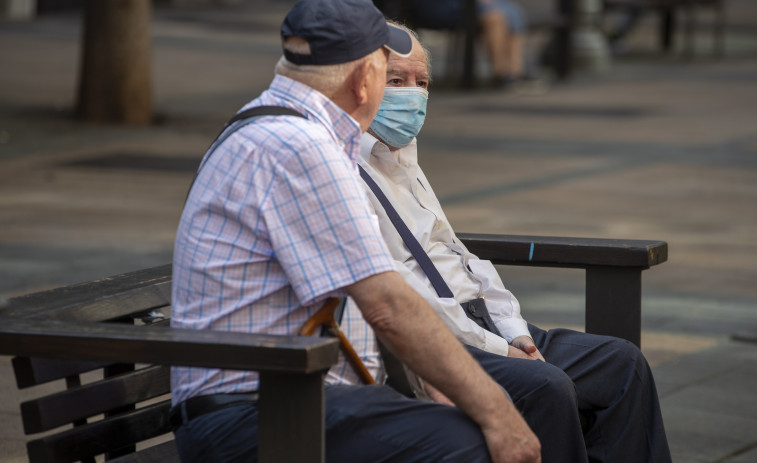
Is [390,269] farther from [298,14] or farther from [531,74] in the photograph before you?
[531,74]

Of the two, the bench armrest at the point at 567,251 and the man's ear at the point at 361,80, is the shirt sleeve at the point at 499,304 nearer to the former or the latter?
the bench armrest at the point at 567,251

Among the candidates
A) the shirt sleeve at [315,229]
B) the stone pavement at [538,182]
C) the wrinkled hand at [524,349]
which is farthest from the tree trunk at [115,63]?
the shirt sleeve at [315,229]

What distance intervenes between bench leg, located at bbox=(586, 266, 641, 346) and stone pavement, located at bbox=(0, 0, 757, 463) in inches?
29.3

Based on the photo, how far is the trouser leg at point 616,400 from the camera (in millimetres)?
3248

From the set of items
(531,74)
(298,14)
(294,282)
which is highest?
(298,14)

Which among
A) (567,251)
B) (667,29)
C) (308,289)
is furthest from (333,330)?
(667,29)

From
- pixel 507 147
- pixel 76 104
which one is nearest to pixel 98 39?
pixel 76 104

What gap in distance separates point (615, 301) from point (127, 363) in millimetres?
1521

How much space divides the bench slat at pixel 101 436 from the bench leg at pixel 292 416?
19.3 inches

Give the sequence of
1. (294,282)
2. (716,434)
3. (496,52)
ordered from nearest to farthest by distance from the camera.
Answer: (294,282) < (716,434) < (496,52)

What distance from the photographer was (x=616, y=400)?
3285mm

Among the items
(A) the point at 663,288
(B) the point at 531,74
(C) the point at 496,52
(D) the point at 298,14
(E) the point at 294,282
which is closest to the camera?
(E) the point at 294,282

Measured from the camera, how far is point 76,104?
1316cm

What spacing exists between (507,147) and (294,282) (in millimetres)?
10040
